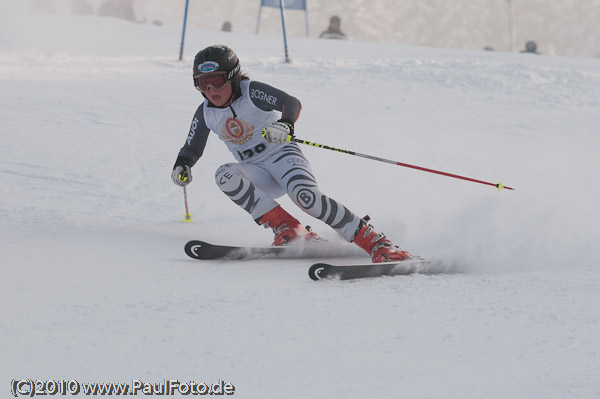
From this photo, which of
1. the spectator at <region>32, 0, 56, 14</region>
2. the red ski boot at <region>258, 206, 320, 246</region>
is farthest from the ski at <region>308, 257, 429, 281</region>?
the spectator at <region>32, 0, 56, 14</region>

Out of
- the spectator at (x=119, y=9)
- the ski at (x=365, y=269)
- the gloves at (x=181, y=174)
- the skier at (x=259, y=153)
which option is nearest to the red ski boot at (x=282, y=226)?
the skier at (x=259, y=153)

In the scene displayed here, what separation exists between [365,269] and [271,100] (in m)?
1.17

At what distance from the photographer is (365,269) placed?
11.6 feet

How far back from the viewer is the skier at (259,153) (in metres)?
3.91

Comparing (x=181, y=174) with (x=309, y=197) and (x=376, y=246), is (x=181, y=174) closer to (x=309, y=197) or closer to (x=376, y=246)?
(x=309, y=197)

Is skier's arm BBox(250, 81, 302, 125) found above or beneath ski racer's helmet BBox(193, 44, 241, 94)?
beneath

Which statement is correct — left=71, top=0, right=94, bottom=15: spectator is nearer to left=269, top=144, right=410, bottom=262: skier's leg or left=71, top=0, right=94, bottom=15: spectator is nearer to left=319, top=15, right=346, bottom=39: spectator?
left=319, top=15, right=346, bottom=39: spectator

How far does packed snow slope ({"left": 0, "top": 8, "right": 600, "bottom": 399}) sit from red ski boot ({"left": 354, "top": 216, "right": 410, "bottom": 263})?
0.86ft

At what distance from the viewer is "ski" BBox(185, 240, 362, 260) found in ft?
12.9

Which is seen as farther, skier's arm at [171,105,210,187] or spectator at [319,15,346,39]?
spectator at [319,15,346,39]

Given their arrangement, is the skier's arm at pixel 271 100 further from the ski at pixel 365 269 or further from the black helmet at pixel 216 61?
the ski at pixel 365 269

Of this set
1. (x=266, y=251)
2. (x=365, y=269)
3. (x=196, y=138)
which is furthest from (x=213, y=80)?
(x=365, y=269)

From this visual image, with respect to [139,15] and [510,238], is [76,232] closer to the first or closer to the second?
[510,238]

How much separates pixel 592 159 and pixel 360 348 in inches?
217
